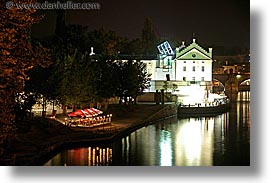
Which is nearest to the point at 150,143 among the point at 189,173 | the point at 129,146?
the point at 129,146

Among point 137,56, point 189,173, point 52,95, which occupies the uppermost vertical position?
point 137,56

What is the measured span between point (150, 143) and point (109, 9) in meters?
2.33

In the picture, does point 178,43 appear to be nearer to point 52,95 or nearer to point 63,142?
point 63,142

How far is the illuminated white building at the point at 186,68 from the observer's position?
5.44m

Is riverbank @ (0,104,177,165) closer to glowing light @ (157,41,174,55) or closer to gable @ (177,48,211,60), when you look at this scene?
glowing light @ (157,41,174,55)

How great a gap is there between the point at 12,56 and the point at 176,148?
7.77 ft

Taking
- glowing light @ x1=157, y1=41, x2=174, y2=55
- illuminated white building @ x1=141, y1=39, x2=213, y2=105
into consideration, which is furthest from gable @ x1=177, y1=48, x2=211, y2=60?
glowing light @ x1=157, y1=41, x2=174, y2=55

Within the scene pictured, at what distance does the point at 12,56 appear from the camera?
14.4 feet

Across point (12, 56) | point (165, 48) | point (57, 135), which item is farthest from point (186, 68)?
point (12, 56)

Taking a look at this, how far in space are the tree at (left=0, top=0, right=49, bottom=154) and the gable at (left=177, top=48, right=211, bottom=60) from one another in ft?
5.70

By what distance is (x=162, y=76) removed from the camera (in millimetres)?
6156

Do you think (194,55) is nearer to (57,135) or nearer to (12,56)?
(57,135)

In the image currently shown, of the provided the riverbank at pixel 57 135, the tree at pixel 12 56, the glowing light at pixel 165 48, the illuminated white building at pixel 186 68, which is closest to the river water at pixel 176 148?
the riverbank at pixel 57 135

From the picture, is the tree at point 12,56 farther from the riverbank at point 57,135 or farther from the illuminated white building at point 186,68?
the illuminated white building at point 186,68
